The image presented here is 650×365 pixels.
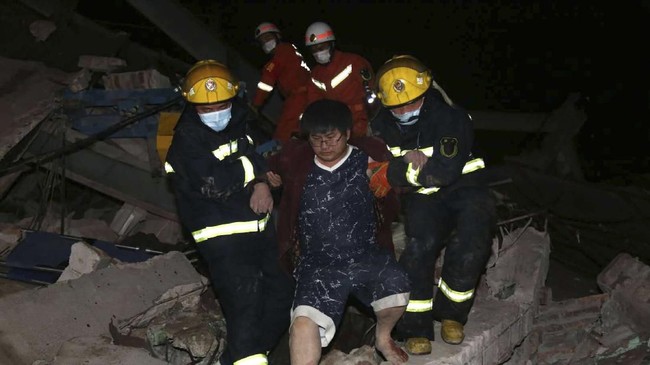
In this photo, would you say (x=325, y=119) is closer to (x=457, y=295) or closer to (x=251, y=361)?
(x=457, y=295)

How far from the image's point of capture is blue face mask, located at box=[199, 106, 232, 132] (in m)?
4.22

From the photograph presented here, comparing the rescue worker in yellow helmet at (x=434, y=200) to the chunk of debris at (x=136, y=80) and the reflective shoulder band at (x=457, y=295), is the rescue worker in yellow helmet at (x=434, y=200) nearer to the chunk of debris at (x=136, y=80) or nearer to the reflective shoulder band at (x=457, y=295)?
the reflective shoulder band at (x=457, y=295)

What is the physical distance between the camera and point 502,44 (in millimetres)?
18234

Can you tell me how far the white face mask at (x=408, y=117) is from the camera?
13.7 feet

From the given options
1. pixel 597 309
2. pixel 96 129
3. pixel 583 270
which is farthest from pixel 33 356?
pixel 583 270

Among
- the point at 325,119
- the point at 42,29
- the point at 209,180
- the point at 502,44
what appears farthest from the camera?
the point at 502,44

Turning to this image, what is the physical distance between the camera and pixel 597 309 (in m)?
5.51

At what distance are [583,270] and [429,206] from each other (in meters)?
4.59

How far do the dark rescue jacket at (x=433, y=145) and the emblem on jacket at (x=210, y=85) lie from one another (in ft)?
3.64

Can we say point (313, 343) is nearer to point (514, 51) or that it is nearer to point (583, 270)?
point (583, 270)

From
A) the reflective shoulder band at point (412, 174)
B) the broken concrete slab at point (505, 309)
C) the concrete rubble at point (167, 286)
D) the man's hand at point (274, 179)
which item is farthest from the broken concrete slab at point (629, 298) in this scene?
the man's hand at point (274, 179)

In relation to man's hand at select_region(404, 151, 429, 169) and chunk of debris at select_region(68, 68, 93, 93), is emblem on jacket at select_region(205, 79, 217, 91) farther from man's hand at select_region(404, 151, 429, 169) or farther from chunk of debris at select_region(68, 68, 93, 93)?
chunk of debris at select_region(68, 68, 93, 93)

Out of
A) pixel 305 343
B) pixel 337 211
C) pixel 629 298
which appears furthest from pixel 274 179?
pixel 629 298

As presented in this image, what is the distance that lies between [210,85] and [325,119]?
37.1 inches
